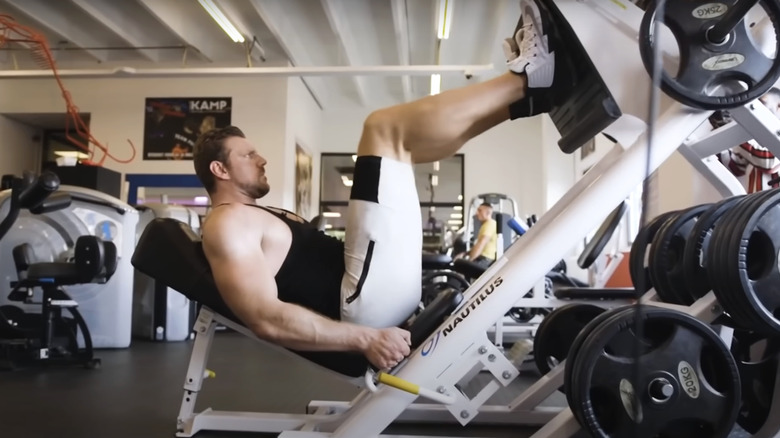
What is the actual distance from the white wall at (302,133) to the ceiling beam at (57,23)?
91.3 inches

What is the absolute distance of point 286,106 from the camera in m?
7.09

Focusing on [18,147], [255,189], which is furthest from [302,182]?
[255,189]

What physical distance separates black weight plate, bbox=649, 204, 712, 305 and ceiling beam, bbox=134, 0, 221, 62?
5.55 metres

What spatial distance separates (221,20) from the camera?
5.84 meters

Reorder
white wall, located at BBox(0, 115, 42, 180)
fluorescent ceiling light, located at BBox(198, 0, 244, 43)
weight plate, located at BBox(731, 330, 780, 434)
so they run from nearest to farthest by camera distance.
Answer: weight plate, located at BBox(731, 330, 780, 434)
fluorescent ceiling light, located at BBox(198, 0, 244, 43)
white wall, located at BBox(0, 115, 42, 180)

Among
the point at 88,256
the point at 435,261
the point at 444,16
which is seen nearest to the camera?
the point at 88,256

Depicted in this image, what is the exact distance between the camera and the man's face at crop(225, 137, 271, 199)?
173 cm

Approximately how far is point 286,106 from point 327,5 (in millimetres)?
1646

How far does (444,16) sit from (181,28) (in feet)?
9.49

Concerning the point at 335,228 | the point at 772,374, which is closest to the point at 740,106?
the point at 772,374

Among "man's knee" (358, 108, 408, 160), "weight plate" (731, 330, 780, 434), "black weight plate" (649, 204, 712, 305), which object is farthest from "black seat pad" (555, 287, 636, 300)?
"man's knee" (358, 108, 408, 160)

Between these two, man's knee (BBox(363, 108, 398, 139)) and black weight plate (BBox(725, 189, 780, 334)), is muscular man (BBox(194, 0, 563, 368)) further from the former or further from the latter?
black weight plate (BBox(725, 189, 780, 334))

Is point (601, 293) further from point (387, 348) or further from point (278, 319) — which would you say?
point (278, 319)

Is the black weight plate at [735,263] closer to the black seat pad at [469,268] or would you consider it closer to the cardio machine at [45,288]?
the black seat pad at [469,268]
